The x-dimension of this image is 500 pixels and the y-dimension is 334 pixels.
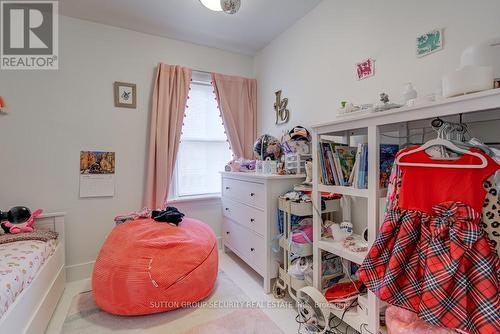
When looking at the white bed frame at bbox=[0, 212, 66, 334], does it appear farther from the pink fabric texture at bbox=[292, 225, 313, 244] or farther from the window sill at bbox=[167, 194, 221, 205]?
the pink fabric texture at bbox=[292, 225, 313, 244]

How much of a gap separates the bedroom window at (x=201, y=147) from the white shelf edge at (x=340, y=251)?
1708 millimetres

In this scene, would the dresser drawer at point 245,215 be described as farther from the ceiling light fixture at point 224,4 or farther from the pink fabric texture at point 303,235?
the ceiling light fixture at point 224,4

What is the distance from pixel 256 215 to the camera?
2.13m

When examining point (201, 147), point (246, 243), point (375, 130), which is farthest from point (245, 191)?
point (375, 130)

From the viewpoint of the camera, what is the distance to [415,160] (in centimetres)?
112

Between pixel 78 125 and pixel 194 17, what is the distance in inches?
59.0

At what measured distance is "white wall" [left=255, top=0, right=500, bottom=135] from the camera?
1.29 m

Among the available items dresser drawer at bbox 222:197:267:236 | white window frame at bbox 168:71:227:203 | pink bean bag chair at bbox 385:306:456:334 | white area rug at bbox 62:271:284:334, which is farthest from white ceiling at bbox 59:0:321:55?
white area rug at bbox 62:271:284:334

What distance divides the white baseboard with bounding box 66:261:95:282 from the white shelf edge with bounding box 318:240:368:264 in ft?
7.25

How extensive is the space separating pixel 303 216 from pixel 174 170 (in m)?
1.58

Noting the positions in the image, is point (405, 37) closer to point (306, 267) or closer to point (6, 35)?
point (306, 267)

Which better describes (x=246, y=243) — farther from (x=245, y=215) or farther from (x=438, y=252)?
(x=438, y=252)

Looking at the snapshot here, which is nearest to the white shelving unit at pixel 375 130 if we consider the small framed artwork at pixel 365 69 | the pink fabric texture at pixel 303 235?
the pink fabric texture at pixel 303 235

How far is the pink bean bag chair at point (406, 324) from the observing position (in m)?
0.99
